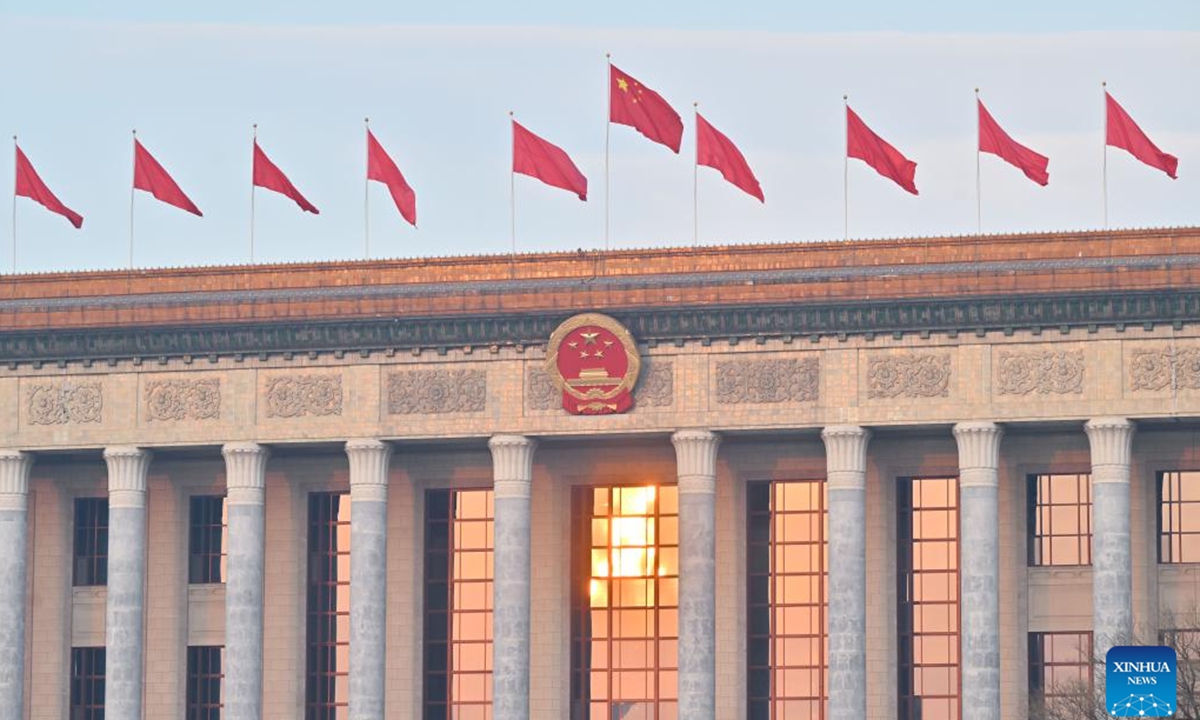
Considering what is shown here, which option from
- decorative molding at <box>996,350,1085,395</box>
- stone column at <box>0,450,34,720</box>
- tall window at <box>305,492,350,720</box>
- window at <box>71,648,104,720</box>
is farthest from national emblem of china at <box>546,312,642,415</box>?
window at <box>71,648,104,720</box>

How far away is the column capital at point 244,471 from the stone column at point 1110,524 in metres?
20.3

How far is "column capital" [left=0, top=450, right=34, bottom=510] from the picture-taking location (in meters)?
61.6

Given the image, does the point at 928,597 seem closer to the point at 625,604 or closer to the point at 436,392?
the point at 625,604

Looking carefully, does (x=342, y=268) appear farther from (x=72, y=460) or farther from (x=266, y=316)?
(x=72, y=460)

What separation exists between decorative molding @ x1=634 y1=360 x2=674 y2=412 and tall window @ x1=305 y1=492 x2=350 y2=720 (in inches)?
369

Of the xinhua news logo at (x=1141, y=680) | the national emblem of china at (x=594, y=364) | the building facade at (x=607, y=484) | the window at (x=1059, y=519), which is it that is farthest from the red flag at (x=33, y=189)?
the xinhua news logo at (x=1141, y=680)

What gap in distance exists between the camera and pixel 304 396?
2355 inches

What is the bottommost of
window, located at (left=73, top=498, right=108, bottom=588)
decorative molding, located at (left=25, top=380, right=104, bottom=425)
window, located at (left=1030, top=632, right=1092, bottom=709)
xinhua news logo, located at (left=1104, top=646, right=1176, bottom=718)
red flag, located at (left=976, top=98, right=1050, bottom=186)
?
window, located at (left=1030, top=632, right=1092, bottom=709)

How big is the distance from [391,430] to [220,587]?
7348mm

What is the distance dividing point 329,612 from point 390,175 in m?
Answer: 11.5

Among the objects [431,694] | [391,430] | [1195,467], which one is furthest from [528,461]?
[1195,467]

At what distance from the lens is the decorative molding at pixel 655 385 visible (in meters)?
57.6

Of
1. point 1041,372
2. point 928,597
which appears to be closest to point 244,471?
point 928,597

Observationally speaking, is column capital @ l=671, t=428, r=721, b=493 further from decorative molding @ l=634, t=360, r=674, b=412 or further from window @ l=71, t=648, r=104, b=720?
window @ l=71, t=648, r=104, b=720
